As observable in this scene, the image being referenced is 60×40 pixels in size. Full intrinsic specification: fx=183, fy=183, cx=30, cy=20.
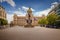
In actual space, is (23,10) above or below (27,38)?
above

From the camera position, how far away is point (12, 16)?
650 cm

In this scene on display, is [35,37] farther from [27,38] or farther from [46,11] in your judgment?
[46,11]

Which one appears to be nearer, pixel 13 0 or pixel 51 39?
pixel 51 39

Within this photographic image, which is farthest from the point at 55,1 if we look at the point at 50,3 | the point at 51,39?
the point at 51,39

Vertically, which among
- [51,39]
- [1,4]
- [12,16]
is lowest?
[51,39]

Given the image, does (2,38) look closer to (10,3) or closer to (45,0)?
(10,3)

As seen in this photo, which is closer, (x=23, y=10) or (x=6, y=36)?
(x=6, y=36)

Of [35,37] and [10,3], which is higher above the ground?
[10,3]

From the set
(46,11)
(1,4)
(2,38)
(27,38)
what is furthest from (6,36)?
(46,11)

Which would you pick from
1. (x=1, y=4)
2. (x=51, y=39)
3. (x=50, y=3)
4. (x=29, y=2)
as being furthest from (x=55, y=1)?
(x=1, y=4)

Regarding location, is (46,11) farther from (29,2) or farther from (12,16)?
(12,16)

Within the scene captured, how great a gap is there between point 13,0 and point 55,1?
1455 mm

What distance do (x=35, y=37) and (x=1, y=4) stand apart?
166cm

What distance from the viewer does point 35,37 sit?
588cm
